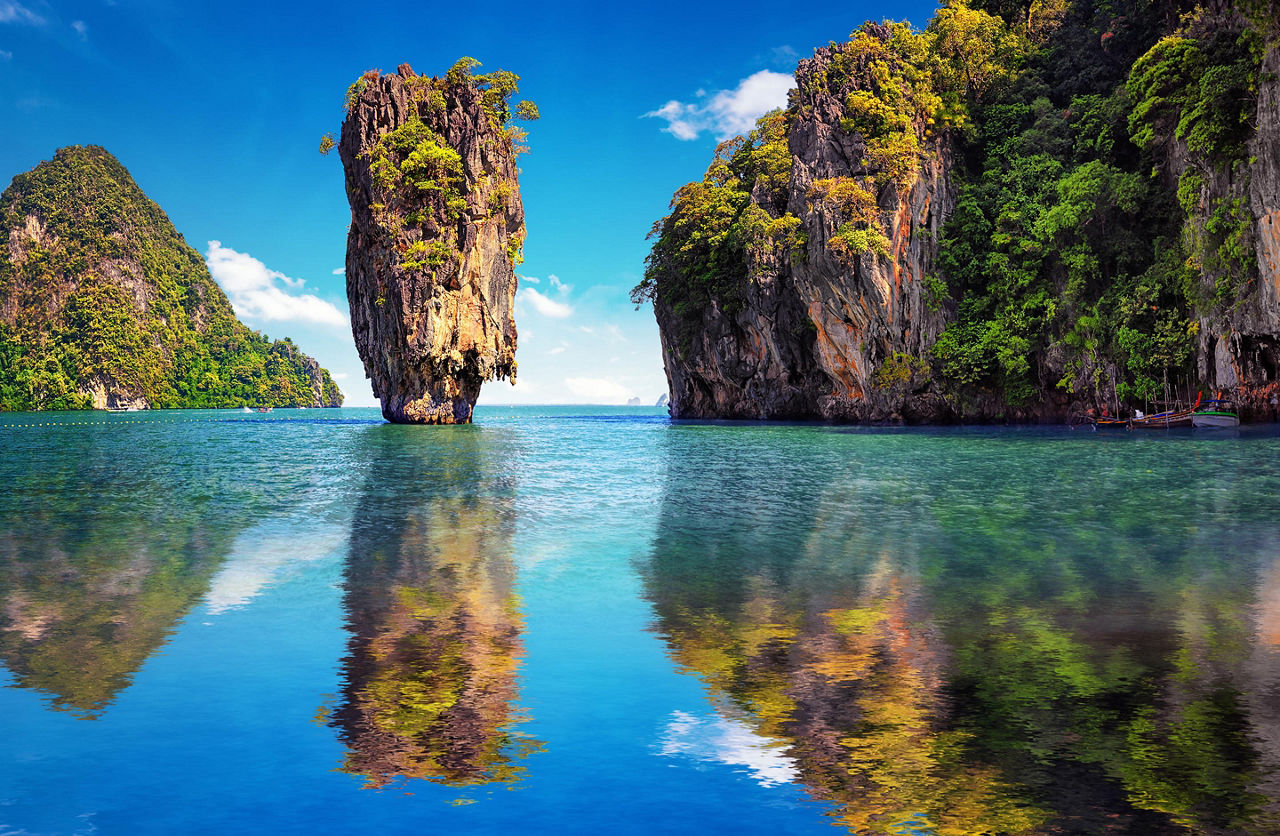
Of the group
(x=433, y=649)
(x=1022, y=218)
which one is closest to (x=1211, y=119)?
(x=1022, y=218)

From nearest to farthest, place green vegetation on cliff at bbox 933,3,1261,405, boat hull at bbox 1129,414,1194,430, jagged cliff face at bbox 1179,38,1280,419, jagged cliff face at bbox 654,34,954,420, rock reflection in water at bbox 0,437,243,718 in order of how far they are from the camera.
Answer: rock reflection in water at bbox 0,437,243,718, jagged cliff face at bbox 1179,38,1280,419, green vegetation on cliff at bbox 933,3,1261,405, boat hull at bbox 1129,414,1194,430, jagged cliff face at bbox 654,34,954,420

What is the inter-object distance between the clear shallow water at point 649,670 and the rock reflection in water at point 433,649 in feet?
0.11

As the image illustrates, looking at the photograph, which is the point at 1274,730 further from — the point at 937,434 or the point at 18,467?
the point at 937,434

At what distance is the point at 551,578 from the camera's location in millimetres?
9086

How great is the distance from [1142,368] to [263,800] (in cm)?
3844

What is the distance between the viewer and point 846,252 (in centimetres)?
4100

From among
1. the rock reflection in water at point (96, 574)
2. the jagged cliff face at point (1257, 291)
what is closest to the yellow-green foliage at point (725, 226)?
the jagged cliff face at point (1257, 291)

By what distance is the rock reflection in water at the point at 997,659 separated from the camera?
3775 mm

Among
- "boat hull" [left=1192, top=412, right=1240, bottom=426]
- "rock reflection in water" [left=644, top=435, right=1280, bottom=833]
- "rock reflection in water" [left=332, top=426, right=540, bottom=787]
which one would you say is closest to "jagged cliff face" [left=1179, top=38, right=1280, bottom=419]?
"boat hull" [left=1192, top=412, right=1240, bottom=426]

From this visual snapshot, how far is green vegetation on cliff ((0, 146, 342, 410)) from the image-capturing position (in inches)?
3994

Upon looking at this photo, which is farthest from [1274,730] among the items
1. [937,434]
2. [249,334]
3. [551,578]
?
[249,334]

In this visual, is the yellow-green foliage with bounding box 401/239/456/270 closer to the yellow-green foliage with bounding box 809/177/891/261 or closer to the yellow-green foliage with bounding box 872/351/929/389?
the yellow-green foliage with bounding box 809/177/891/261

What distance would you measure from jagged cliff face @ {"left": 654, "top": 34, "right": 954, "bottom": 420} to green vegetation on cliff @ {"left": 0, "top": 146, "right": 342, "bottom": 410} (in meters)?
94.1

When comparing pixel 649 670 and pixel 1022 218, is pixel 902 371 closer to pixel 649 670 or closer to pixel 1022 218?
pixel 1022 218
